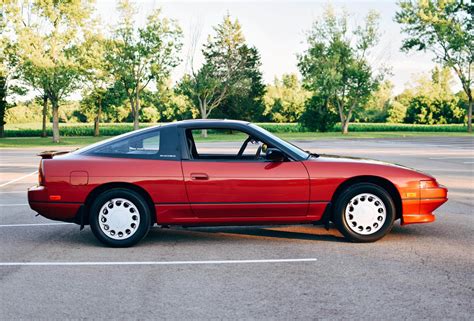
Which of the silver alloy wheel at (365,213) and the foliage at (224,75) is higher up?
the foliage at (224,75)

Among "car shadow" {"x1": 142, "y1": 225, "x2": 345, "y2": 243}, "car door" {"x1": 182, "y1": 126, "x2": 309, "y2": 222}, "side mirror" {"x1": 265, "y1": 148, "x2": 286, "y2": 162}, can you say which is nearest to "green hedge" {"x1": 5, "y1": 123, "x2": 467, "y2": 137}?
"car shadow" {"x1": 142, "y1": 225, "x2": 345, "y2": 243}

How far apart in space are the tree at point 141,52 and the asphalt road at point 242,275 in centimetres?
4862

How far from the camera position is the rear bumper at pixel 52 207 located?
653 centimetres

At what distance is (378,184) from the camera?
6.80 metres

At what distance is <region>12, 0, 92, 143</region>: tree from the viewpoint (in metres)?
45.0

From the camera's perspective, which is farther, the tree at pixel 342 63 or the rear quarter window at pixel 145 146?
the tree at pixel 342 63

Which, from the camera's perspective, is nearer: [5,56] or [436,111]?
[5,56]

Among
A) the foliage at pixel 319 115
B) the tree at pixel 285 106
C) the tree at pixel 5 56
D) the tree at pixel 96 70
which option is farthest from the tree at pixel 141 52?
the tree at pixel 285 106

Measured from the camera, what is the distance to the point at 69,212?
21.5ft

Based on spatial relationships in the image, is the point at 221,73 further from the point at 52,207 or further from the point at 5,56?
the point at 52,207

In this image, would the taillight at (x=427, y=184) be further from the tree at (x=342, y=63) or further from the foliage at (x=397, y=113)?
the foliage at (x=397, y=113)

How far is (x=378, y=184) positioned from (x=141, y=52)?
166ft

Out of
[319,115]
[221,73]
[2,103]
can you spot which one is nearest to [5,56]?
[2,103]

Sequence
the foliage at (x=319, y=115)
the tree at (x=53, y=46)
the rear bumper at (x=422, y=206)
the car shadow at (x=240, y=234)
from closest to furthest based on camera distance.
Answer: the rear bumper at (x=422, y=206), the car shadow at (x=240, y=234), the tree at (x=53, y=46), the foliage at (x=319, y=115)
